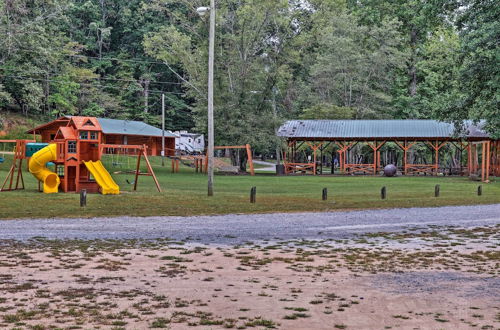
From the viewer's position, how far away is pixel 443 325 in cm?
568

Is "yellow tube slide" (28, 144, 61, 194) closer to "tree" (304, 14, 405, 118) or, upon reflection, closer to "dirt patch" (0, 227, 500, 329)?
"dirt patch" (0, 227, 500, 329)

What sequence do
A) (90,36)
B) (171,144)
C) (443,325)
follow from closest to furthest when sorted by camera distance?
(443,325) → (171,144) → (90,36)

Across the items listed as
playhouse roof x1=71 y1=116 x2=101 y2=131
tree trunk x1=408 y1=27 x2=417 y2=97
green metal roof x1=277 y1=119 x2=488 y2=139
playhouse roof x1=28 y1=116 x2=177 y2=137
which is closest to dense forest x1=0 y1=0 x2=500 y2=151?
tree trunk x1=408 y1=27 x2=417 y2=97

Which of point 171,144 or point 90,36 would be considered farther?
point 90,36

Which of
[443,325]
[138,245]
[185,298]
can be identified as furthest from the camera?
[138,245]

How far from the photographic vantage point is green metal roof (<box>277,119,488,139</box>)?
153 ft

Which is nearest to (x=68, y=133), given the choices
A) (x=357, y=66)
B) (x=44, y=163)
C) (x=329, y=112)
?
(x=44, y=163)

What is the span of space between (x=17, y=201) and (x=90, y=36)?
60.9 m

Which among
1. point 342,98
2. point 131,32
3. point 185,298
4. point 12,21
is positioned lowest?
point 185,298

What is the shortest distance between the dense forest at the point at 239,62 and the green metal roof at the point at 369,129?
315 cm

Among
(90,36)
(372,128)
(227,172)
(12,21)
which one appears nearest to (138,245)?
(227,172)

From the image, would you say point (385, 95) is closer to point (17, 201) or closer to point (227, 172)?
point (227, 172)

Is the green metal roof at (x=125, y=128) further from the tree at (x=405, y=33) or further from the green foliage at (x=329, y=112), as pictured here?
the tree at (x=405, y=33)

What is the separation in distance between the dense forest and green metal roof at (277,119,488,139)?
3.15 metres
